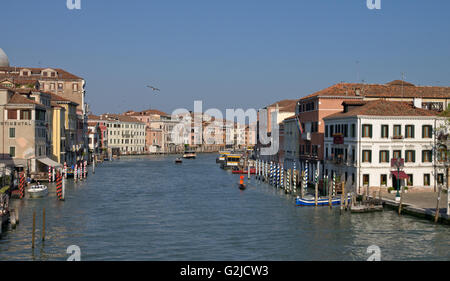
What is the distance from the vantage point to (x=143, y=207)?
36094 mm

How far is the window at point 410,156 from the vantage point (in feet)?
119

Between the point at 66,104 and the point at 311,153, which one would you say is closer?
the point at 311,153

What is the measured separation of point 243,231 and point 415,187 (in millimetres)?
14692

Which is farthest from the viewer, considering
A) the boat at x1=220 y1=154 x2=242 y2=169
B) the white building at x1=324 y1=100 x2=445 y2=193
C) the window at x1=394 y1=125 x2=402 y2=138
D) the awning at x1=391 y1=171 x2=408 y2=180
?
the boat at x1=220 y1=154 x2=242 y2=169

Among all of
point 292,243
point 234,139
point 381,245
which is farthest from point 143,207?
point 234,139

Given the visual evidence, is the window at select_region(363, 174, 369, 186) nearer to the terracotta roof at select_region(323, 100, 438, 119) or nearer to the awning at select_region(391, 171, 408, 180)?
the awning at select_region(391, 171, 408, 180)

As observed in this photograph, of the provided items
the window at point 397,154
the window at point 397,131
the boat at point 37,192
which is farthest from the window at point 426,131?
the boat at point 37,192

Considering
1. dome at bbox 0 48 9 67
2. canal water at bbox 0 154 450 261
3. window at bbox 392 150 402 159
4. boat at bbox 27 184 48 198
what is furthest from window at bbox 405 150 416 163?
dome at bbox 0 48 9 67

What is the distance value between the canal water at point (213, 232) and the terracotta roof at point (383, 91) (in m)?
11.3

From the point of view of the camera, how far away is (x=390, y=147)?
36094 mm

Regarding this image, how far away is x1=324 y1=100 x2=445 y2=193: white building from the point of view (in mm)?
35906

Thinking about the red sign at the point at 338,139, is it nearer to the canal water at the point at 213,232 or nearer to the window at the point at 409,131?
the window at the point at 409,131

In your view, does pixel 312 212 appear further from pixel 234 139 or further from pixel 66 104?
pixel 234 139
